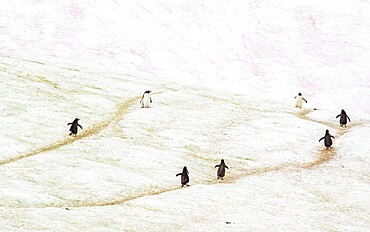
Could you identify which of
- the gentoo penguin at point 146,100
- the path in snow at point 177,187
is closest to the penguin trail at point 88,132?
the path in snow at point 177,187

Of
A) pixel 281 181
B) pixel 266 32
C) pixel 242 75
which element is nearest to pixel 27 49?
pixel 242 75

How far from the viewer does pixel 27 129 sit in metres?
63.4

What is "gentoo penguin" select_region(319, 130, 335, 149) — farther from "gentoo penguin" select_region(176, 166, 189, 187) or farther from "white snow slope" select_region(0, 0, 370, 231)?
"gentoo penguin" select_region(176, 166, 189, 187)

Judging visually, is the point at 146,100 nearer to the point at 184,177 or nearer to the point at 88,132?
the point at 88,132

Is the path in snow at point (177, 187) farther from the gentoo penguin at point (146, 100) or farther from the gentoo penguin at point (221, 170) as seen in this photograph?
the gentoo penguin at point (146, 100)

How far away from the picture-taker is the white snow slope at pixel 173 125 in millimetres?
45031

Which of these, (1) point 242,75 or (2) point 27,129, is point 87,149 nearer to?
(2) point 27,129

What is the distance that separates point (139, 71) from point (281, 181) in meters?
77.3

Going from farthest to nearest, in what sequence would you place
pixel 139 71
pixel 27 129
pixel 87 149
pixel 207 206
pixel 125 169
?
pixel 139 71 < pixel 27 129 < pixel 87 149 < pixel 125 169 < pixel 207 206

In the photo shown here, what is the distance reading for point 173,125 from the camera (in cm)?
7056

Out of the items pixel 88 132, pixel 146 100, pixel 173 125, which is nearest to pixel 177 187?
pixel 88 132

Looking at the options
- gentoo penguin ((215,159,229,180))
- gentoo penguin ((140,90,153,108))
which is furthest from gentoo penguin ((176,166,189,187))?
gentoo penguin ((140,90,153,108))

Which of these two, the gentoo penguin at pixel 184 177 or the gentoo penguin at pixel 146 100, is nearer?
the gentoo penguin at pixel 184 177

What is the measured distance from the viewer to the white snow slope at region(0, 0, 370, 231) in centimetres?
4503
